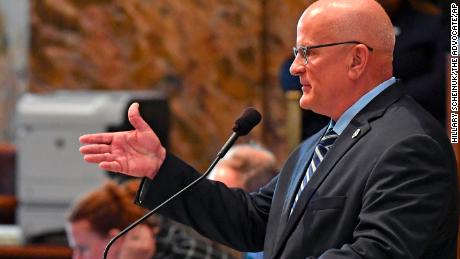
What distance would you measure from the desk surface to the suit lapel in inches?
114

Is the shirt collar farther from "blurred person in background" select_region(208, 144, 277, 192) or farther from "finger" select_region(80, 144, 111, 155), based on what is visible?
"blurred person in background" select_region(208, 144, 277, 192)

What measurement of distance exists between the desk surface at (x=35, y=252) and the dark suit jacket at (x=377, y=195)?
272 centimetres

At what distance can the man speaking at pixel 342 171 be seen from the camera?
160 centimetres

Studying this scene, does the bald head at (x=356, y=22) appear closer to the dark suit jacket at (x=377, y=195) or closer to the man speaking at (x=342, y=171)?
the man speaking at (x=342, y=171)

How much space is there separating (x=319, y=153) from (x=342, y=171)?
0.14 metres

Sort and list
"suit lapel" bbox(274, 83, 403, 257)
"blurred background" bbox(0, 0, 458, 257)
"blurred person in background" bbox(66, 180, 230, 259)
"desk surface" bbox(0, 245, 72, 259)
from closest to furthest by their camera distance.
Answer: "suit lapel" bbox(274, 83, 403, 257), "blurred person in background" bbox(66, 180, 230, 259), "desk surface" bbox(0, 245, 72, 259), "blurred background" bbox(0, 0, 458, 257)

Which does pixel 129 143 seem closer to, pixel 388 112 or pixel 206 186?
pixel 206 186

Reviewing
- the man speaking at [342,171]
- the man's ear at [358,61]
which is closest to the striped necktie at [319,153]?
the man speaking at [342,171]

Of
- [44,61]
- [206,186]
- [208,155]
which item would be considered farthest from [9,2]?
[206,186]

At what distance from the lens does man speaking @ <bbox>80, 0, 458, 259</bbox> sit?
1.60 m

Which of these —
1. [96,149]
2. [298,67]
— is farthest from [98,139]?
[298,67]

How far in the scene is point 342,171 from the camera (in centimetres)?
171

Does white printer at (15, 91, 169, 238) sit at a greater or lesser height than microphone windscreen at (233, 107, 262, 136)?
lesser

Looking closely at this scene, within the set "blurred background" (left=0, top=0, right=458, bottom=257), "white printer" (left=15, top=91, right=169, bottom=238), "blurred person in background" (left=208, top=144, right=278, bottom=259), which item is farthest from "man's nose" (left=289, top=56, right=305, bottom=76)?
"blurred background" (left=0, top=0, right=458, bottom=257)
